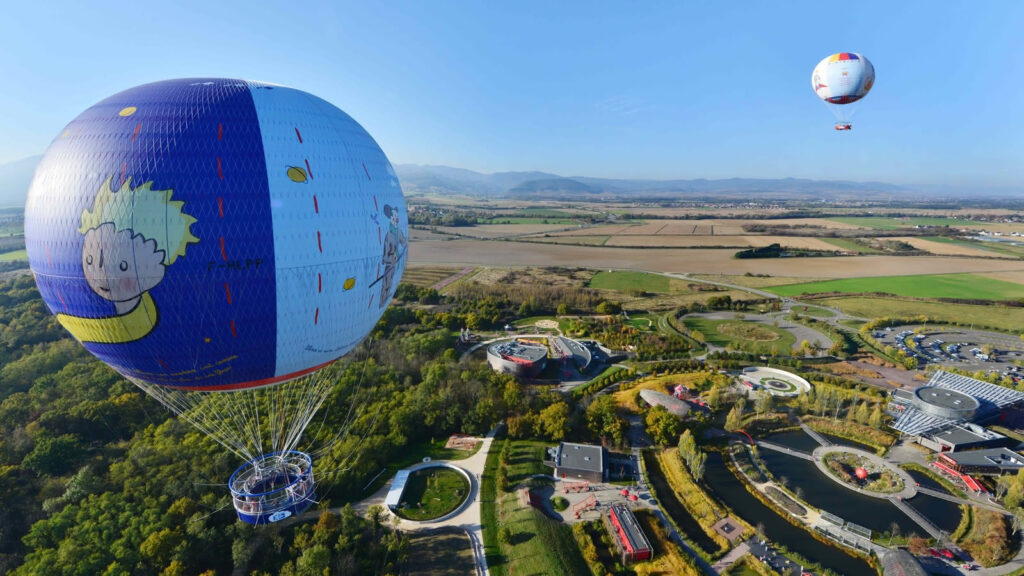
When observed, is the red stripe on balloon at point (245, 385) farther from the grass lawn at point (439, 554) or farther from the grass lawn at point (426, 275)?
the grass lawn at point (426, 275)

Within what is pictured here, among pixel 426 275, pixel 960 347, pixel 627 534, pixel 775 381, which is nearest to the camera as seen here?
pixel 627 534

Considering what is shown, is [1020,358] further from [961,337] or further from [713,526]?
[713,526]

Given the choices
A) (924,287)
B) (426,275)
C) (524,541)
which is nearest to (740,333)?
(524,541)

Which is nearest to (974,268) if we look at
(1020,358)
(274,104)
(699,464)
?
(1020,358)

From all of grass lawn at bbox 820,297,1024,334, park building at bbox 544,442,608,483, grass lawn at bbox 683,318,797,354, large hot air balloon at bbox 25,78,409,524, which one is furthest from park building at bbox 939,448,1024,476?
large hot air balloon at bbox 25,78,409,524

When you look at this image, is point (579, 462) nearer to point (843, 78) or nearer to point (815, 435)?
point (815, 435)

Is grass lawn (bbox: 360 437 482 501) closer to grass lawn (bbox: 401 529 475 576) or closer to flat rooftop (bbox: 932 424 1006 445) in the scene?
grass lawn (bbox: 401 529 475 576)

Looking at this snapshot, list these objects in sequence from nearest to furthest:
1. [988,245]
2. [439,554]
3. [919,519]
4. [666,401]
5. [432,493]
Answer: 1. [439,554]
2. [919,519]
3. [432,493]
4. [666,401]
5. [988,245]
